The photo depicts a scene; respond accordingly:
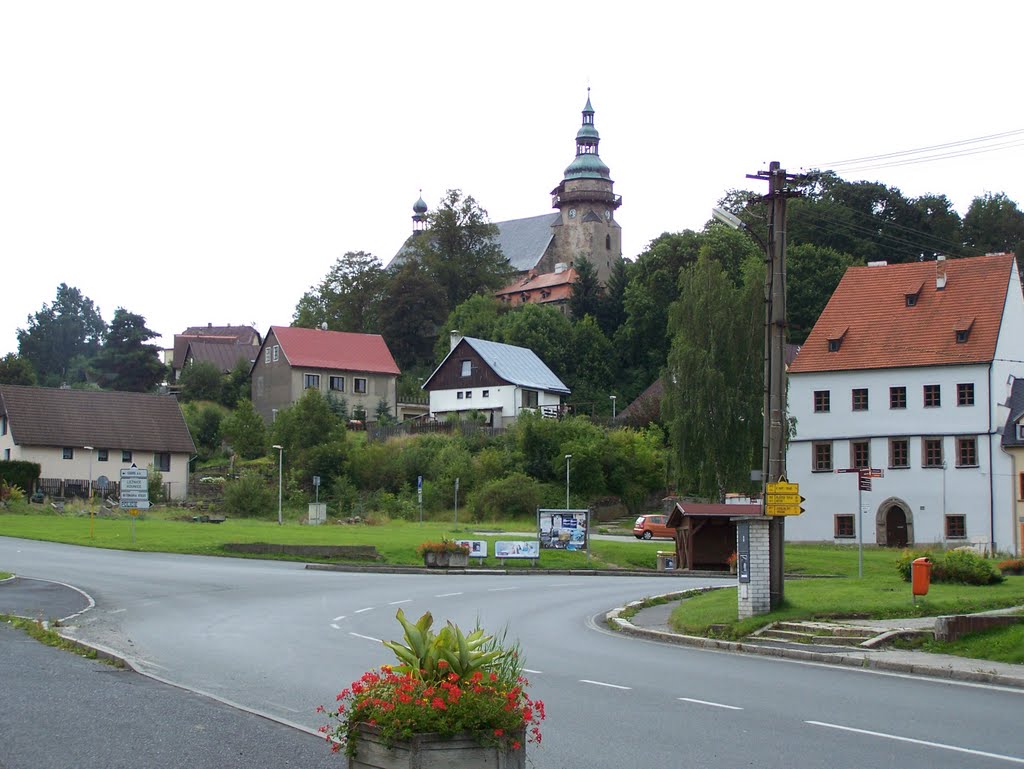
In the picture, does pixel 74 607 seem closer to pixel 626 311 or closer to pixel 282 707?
pixel 282 707

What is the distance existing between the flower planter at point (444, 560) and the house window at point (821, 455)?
2522cm

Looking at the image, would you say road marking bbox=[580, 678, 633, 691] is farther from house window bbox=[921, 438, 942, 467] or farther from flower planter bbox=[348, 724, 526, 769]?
house window bbox=[921, 438, 942, 467]

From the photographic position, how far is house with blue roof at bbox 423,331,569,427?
9294 cm

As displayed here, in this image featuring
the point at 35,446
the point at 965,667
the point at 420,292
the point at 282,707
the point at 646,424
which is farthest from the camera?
the point at 420,292

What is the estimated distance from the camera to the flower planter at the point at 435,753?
7.82 m

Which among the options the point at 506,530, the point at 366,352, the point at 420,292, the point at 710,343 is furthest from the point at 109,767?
the point at 420,292

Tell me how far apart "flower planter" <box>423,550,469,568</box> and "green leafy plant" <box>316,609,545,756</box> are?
3575cm

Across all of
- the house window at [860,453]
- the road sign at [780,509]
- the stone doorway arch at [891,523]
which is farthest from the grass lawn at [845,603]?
the house window at [860,453]

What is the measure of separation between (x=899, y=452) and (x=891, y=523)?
3.37 metres

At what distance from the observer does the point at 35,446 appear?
247 ft

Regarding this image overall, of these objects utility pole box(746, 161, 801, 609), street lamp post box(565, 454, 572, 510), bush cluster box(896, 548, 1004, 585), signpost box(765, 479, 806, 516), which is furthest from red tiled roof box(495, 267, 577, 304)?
signpost box(765, 479, 806, 516)

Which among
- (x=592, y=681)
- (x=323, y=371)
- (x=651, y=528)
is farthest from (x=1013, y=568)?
(x=323, y=371)

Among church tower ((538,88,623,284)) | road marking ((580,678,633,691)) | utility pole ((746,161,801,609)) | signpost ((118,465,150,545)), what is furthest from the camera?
church tower ((538,88,623,284))

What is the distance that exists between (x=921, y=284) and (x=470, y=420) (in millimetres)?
33992
